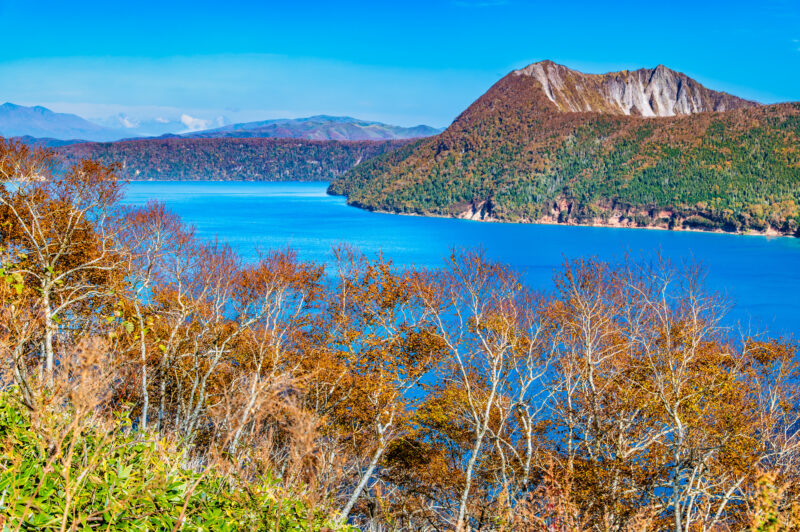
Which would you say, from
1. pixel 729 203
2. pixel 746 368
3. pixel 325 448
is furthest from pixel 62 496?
pixel 729 203

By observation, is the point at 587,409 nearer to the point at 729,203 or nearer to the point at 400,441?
the point at 400,441

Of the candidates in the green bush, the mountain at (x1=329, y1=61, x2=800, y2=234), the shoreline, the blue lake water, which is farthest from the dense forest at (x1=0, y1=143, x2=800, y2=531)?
the mountain at (x1=329, y1=61, x2=800, y2=234)

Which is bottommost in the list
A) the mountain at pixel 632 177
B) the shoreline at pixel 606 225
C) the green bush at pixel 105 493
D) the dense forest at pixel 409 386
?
the dense forest at pixel 409 386

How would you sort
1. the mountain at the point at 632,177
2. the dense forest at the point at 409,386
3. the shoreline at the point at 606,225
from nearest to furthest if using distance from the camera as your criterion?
1. the dense forest at the point at 409,386
2. the shoreline at the point at 606,225
3. the mountain at the point at 632,177

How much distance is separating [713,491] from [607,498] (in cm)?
833

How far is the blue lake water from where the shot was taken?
57.3m

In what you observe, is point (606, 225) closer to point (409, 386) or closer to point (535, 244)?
point (535, 244)

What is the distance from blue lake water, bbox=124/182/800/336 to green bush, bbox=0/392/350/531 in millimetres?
40017

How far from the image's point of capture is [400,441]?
19.9m

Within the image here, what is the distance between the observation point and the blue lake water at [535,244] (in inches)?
2256

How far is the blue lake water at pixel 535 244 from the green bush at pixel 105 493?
131 ft

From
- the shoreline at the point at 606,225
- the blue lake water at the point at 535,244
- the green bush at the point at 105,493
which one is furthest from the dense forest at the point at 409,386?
the shoreline at the point at 606,225

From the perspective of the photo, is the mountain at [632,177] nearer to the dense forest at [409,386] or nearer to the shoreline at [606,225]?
the shoreline at [606,225]

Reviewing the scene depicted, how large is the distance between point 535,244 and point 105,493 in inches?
3876
